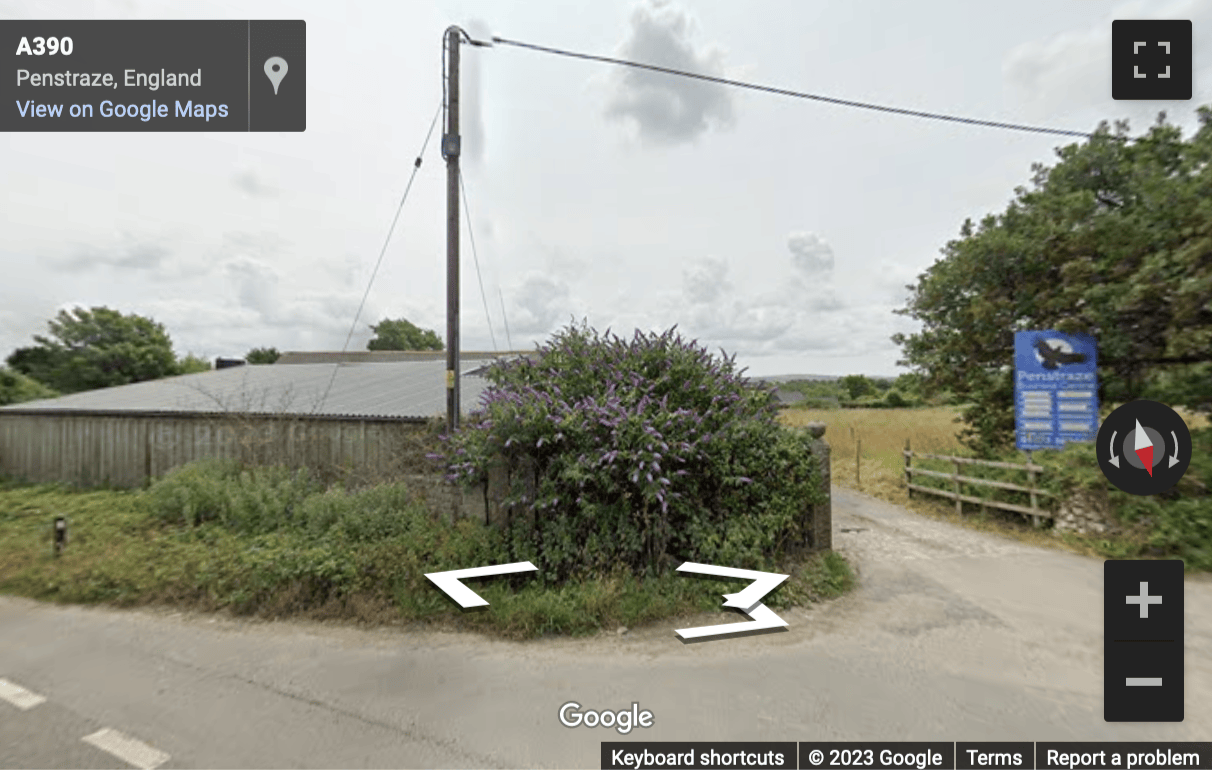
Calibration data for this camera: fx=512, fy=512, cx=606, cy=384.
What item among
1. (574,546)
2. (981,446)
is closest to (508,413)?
(574,546)

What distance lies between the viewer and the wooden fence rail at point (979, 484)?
27.3 ft

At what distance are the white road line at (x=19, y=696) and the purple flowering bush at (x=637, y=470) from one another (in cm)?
360

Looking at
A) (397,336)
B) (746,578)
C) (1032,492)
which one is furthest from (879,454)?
(397,336)

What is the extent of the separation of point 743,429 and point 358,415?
6.58m

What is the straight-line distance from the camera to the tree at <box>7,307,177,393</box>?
Result: 24828 mm

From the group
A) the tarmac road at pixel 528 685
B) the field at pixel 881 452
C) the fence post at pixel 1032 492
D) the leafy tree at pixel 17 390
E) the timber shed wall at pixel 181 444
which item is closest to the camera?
the tarmac road at pixel 528 685

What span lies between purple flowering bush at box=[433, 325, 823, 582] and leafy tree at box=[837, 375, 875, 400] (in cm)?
5336

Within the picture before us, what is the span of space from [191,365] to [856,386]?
58.8 m

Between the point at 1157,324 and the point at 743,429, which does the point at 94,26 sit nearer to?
the point at 743,429

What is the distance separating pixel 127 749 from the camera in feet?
10.3

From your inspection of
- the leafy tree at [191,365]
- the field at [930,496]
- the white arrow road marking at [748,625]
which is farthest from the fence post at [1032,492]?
the leafy tree at [191,365]

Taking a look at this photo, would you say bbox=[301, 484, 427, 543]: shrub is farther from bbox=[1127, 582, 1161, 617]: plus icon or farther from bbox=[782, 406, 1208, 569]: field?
bbox=[1127, 582, 1161, 617]: plus icon

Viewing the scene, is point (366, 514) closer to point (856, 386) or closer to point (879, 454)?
point (879, 454)

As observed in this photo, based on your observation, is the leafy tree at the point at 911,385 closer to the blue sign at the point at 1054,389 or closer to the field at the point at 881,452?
the field at the point at 881,452
